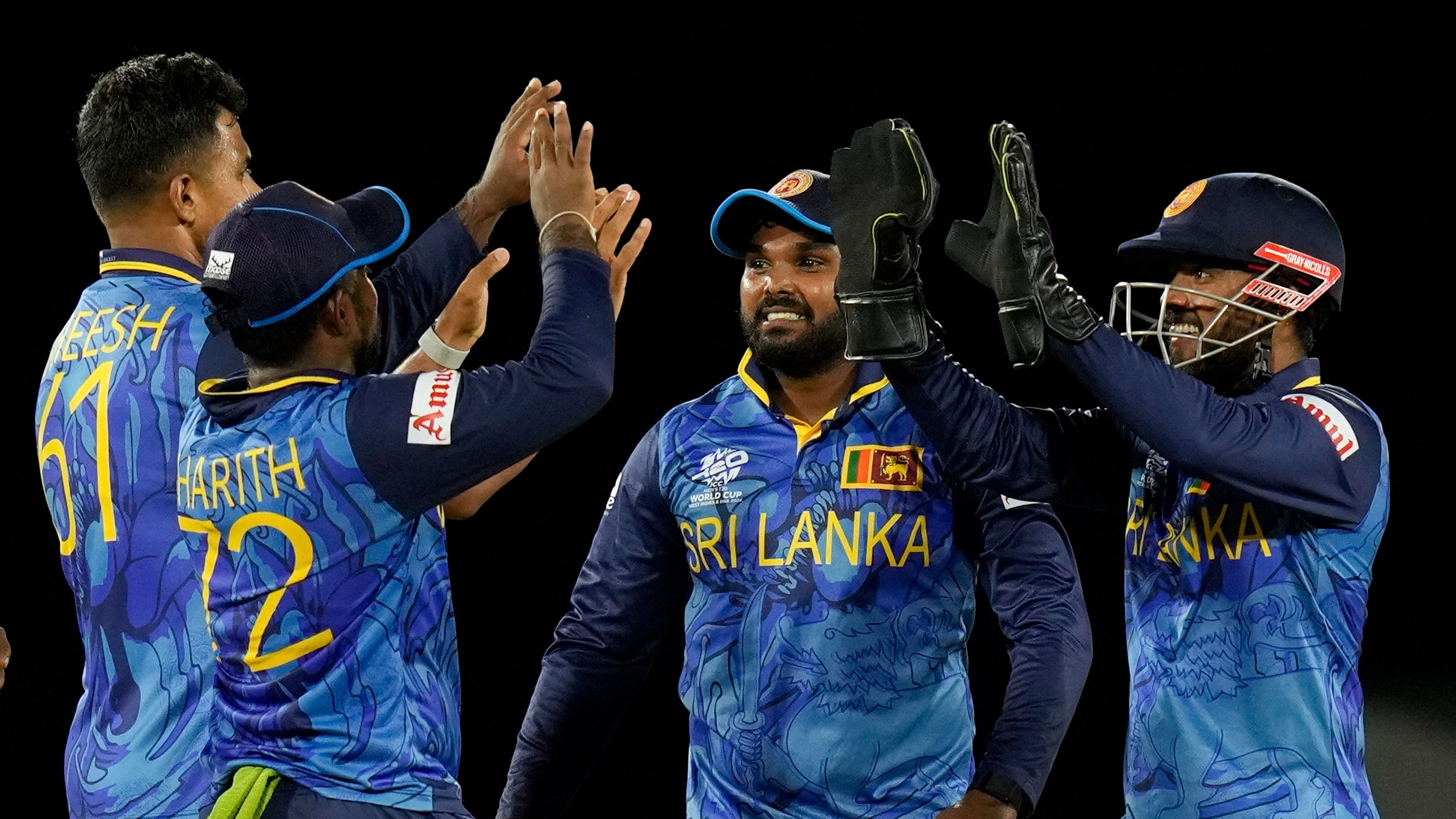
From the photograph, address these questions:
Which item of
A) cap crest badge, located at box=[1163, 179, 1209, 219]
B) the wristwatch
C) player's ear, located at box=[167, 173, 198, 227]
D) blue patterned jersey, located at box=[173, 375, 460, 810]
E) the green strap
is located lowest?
the wristwatch

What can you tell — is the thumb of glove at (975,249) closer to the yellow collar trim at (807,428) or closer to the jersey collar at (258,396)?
the yellow collar trim at (807,428)

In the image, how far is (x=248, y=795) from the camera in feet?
6.33

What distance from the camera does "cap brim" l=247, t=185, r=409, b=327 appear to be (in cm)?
208

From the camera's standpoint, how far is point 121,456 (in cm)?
227

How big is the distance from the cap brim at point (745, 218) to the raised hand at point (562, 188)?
439 millimetres

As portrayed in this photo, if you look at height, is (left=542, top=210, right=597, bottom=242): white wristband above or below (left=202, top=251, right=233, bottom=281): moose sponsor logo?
above

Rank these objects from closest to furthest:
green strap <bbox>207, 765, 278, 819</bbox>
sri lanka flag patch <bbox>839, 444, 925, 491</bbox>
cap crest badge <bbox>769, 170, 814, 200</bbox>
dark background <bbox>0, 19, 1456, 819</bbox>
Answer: green strap <bbox>207, 765, 278, 819</bbox>, sri lanka flag patch <bbox>839, 444, 925, 491</bbox>, cap crest badge <bbox>769, 170, 814, 200</bbox>, dark background <bbox>0, 19, 1456, 819</bbox>

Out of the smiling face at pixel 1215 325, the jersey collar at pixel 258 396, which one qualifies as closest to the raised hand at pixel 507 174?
the jersey collar at pixel 258 396

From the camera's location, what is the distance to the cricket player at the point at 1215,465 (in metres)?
2.08

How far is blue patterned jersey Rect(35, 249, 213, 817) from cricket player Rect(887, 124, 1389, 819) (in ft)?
3.49

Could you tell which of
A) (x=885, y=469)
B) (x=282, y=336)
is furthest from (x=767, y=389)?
(x=282, y=336)

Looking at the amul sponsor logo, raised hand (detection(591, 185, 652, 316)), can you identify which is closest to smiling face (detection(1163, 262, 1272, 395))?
the amul sponsor logo

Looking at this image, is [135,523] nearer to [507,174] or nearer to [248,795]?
[248,795]

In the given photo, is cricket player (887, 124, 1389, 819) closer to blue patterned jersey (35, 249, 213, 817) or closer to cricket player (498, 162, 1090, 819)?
cricket player (498, 162, 1090, 819)
